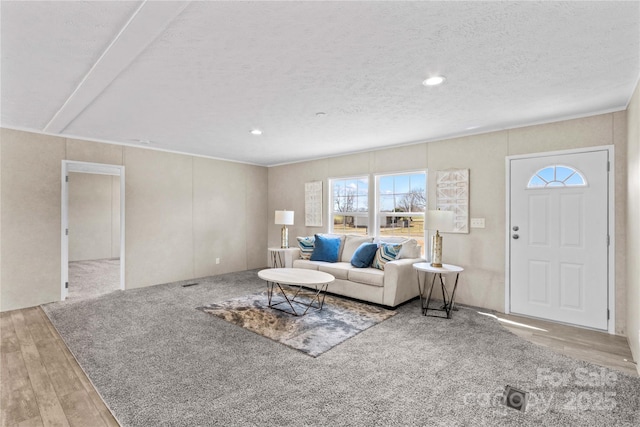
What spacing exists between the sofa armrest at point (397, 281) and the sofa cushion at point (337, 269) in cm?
65

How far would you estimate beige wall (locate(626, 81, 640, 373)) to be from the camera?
98.1 inches

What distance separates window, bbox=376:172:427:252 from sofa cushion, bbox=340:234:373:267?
1.22ft

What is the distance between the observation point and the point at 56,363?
261 cm

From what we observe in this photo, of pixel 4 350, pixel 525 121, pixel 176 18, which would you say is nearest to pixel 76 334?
pixel 4 350

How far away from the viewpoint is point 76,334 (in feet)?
10.5

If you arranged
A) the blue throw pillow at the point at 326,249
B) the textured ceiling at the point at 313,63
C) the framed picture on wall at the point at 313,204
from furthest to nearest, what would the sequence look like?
the framed picture on wall at the point at 313,204, the blue throw pillow at the point at 326,249, the textured ceiling at the point at 313,63

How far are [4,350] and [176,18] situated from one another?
11.0ft

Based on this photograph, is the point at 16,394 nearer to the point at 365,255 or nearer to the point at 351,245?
the point at 365,255

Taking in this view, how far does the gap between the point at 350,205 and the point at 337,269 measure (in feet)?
5.28

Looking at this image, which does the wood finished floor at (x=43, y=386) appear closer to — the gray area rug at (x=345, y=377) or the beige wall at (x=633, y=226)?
the gray area rug at (x=345, y=377)

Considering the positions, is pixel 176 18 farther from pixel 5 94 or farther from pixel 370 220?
pixel 370 220

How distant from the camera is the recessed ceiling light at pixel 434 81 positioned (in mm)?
2533

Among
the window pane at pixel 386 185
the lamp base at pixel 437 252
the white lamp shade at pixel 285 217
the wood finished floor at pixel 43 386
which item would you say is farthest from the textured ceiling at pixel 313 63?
the wood finished floor at pixel 43 386

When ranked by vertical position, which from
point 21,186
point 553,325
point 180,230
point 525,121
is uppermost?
point 525,121
